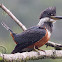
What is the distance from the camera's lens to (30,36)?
393 cm

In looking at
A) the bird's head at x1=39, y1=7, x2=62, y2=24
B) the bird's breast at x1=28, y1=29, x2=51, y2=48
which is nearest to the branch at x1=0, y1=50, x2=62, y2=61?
the bird's breast at x1=28, y1=29, x2=51, y2=48

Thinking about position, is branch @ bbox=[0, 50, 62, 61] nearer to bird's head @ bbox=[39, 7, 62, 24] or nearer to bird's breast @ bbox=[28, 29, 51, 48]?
bird's breast @ bbox=[28, 29, 51, 48]

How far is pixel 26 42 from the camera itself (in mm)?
3871

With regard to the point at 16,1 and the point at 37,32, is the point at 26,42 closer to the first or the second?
the point at 37,32

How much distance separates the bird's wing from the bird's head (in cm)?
20

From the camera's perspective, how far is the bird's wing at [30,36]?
12.5 ft

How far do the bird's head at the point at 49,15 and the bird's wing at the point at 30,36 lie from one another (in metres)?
0.20

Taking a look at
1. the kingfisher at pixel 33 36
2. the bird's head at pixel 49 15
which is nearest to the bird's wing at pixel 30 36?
the kingfisher at pixel 33 36

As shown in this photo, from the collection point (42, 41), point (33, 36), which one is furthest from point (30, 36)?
point (42, 41)

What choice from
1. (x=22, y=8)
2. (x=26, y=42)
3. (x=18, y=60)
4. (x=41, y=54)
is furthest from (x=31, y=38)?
(x=22, y=8)

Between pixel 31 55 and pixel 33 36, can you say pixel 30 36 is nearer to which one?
pixel 33 36

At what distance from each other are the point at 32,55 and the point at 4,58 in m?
0.44

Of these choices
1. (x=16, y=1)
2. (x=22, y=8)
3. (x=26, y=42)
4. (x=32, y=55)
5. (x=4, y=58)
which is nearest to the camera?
(x=4, y=58)

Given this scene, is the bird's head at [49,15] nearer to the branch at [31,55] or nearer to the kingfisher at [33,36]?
the kingfisher at [33,36]
